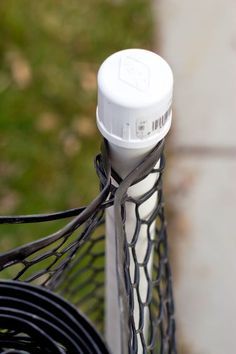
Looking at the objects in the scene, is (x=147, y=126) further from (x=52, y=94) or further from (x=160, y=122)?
(x=52, y=94)

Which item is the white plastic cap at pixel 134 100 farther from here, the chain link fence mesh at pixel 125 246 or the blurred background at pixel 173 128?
the blurred background at pixel 173 128

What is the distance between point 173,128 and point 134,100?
4.73ft

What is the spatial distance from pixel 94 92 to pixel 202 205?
480mm

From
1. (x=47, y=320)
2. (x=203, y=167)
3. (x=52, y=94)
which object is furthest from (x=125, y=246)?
(x=52, y=94)

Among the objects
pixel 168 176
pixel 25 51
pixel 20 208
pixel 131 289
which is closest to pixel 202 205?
pixel 168 176

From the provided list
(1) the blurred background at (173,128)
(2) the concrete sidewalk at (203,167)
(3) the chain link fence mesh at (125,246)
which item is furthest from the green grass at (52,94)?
(3) the chain link fence mesh at (125,246)

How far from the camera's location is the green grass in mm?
2180

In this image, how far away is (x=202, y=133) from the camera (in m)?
2.29

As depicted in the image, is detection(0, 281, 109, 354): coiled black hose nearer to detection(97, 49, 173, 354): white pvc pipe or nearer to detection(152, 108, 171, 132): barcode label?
detection(97, 49, 173, 354): white pvc pipe

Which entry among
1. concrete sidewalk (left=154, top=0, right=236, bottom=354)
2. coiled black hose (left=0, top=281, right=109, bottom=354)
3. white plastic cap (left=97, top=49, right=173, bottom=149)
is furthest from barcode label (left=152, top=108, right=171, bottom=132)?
concrete sidewalk (left=154, top=0, right=236, bottom=354)

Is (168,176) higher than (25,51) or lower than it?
lower

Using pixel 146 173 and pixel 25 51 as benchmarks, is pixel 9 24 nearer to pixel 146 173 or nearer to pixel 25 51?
pixel 25 51

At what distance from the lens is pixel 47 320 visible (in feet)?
2.76

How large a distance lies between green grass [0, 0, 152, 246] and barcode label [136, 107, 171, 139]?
1224 millimetres
